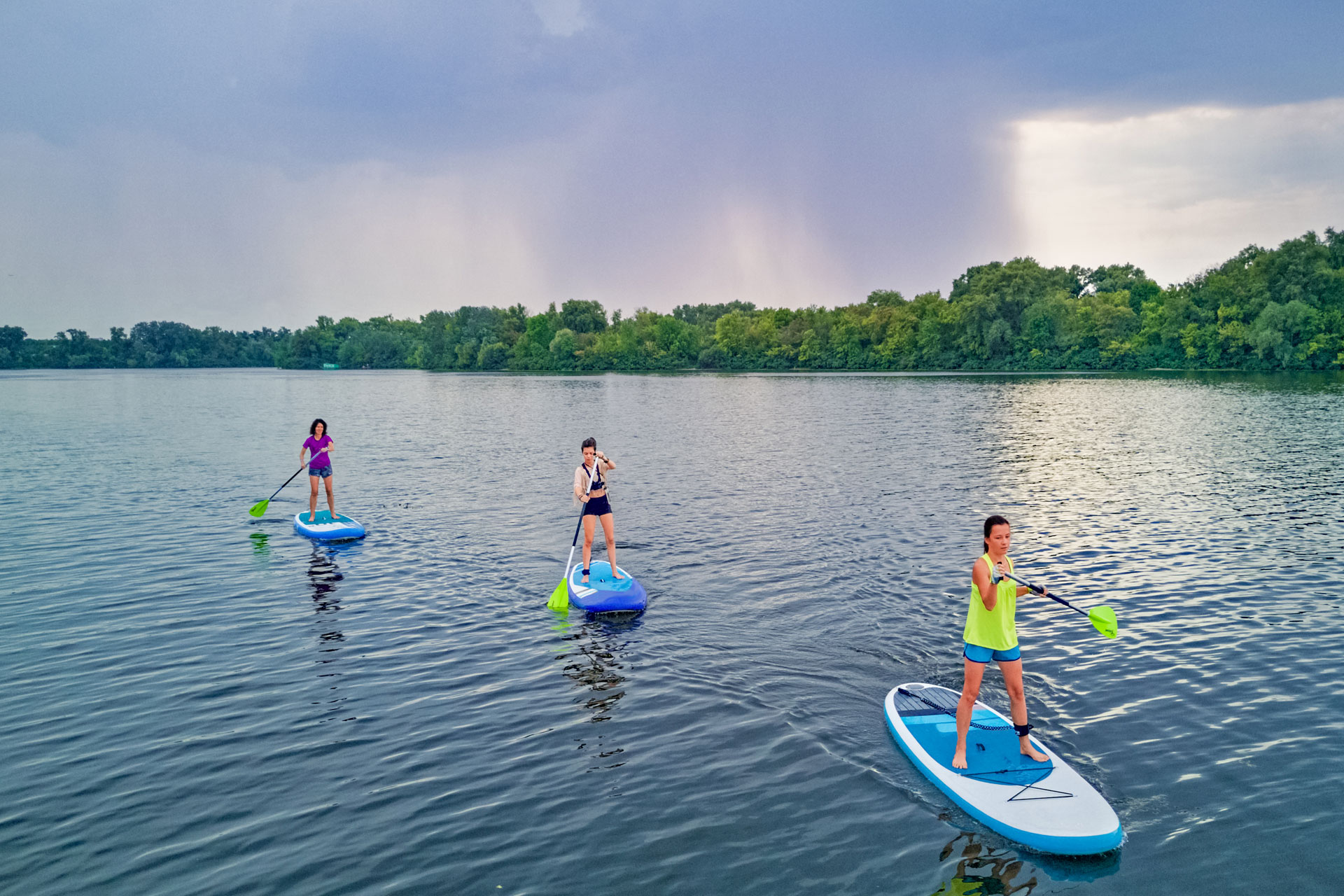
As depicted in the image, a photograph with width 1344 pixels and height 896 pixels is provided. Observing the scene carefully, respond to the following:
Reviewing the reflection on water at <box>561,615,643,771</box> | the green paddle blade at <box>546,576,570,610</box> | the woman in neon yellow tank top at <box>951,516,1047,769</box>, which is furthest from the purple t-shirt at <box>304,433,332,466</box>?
the woman in neon yellow tank top at <box>951,516,1047,769</box>

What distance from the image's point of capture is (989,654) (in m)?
8.93

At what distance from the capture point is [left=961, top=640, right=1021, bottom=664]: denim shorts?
29.1 feet

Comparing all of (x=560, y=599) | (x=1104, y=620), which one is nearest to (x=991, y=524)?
(x=1104, y=620)

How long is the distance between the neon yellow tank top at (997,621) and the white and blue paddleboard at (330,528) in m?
17.2

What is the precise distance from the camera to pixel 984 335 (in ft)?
482

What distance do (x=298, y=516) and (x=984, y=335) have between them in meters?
141

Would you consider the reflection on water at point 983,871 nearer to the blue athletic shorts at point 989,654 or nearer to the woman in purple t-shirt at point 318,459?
the blue athletic shorts at point 989,654

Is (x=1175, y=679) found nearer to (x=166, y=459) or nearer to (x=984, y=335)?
(x=166, y=459)

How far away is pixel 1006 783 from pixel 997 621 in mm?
1635

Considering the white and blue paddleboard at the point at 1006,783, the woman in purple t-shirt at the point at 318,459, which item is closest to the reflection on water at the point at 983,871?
the white and blue paddleboard at the point at 1006,783

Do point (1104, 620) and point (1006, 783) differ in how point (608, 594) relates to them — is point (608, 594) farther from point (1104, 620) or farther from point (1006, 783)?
point (1104, 620)

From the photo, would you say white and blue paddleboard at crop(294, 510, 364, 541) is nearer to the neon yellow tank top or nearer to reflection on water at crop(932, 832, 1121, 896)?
the neon yellow tank top

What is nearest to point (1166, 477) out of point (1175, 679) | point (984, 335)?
point (1175, 679)

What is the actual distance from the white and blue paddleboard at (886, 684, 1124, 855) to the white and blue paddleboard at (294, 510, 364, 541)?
620 inches
